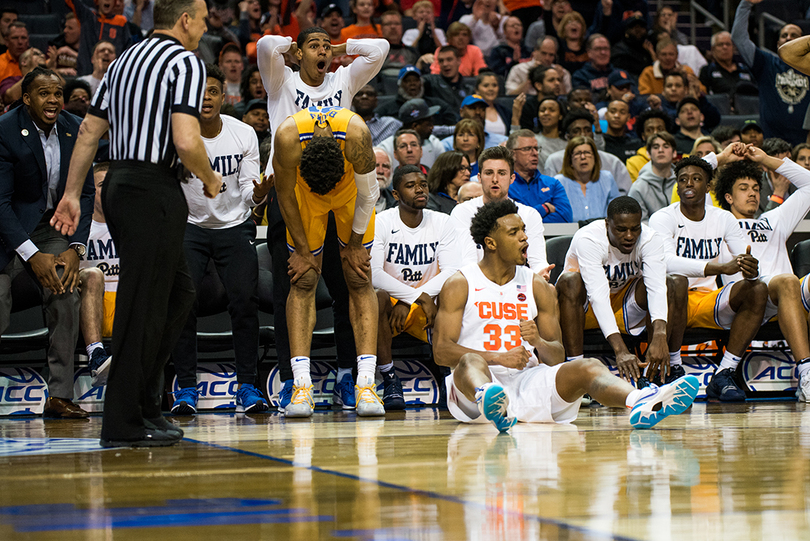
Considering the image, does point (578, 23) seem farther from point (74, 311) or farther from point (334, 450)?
point (334, 450)

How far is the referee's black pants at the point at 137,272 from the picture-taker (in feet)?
11.3

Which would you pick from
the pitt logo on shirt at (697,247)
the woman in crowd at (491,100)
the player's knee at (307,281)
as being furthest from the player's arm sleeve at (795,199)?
the player's knee at (307,281)

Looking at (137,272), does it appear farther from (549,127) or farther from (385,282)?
(549,127)

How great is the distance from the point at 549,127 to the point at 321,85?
378cm

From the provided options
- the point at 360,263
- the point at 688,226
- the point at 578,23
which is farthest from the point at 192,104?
the point at 578,23

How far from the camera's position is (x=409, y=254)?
21.0 feet

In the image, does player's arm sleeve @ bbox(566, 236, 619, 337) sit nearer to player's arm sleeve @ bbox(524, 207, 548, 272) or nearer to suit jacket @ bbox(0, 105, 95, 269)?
player's arm sleeve @ bbox(524, 207, 548, 272)

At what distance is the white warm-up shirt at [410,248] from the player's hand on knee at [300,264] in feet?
3.65

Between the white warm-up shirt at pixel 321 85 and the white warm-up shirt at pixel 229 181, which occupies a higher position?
the white warm-up shirt at pixel 321 85

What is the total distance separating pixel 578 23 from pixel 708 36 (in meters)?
3.75

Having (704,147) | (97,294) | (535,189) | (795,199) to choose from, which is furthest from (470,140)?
(97,294)

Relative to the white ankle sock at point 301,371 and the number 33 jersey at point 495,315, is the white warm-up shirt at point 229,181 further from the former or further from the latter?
the number 33 jersey at point 495,315

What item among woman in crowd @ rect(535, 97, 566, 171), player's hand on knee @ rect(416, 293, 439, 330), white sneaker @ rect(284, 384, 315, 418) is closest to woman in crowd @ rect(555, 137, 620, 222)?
woman in crowd @ rect(535, 97, 566, 171)

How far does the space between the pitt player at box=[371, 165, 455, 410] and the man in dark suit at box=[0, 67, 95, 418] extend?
195 cm
